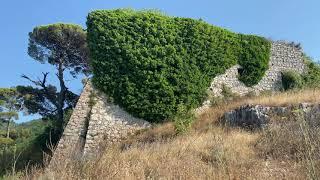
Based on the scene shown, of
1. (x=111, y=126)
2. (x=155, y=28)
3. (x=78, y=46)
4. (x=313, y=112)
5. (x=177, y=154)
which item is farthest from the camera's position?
(x=78, y=46)

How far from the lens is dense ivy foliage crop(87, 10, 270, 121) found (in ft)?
50.1

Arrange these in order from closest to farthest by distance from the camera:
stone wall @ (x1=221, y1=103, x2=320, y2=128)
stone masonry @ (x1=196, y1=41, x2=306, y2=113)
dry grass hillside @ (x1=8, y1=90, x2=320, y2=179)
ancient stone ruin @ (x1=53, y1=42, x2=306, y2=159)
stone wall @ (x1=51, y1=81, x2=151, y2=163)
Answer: dry grass hillside @ (x1=8, y1=90, x2=320, y2=179) < stone wall @ (x1=221, y1=103, x2=320, y2=128) < ancient stone ruin @ (x1=53, y1=42, x2=306, y2=159) < stone wall @ (x1=51, y1=81, x2=151, y2=163) < stone masonry @ (x1=196, y1=41, x2=306, y2=113)

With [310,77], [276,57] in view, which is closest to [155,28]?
[276,57]

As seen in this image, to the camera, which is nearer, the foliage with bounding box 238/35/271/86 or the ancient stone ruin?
the ancient stone ruin

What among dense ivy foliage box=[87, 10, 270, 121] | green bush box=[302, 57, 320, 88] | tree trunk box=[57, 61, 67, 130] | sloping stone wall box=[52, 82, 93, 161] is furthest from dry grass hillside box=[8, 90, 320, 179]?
tree trunk box=[57, 61, 67, 130]

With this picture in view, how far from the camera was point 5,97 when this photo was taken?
2722cm

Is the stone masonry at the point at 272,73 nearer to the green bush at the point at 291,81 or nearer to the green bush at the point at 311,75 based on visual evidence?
the green bush at the point at 291,81

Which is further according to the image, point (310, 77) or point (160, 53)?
point (310, 77)

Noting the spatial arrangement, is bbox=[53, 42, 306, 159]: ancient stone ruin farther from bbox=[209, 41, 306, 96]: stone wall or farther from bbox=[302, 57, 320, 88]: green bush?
bbox=[302, 57, 320, 88]: green bush

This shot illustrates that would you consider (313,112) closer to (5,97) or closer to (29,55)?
(29,55)

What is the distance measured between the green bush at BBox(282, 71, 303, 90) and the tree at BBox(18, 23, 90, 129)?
820 centimetres

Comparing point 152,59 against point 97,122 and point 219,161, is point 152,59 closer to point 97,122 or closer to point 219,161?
point 97,122

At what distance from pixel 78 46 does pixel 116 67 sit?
22.4 feet

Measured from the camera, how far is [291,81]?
61.8ft
